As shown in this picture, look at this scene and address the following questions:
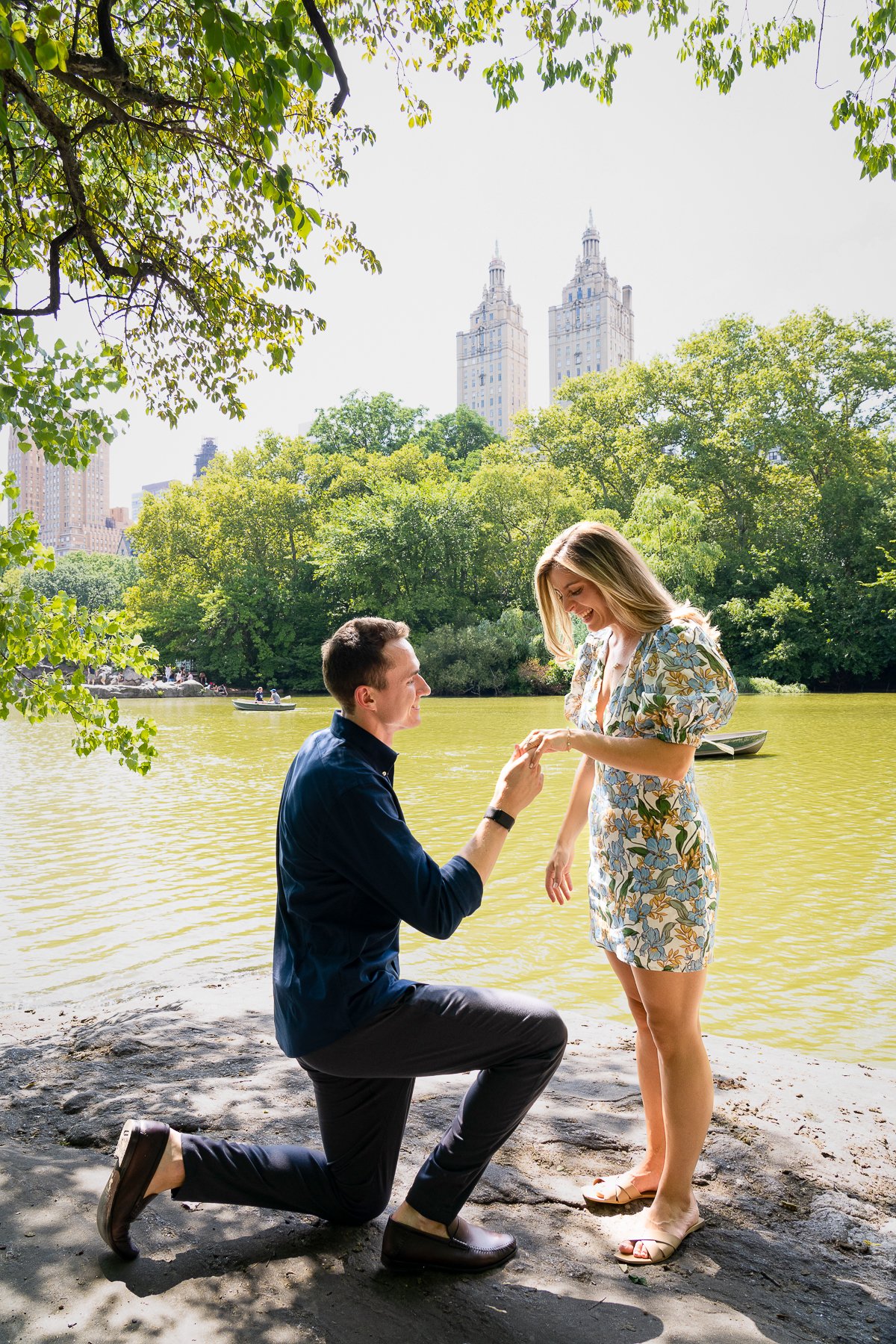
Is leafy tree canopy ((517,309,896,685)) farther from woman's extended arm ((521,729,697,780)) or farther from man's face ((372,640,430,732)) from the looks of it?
man's face ((372,640,430,732))

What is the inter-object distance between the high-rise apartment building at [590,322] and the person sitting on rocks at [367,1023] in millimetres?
136718

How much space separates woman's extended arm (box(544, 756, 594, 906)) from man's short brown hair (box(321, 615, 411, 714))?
83 cm

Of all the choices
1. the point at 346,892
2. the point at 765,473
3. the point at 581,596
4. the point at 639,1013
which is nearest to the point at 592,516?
the point at 765,473

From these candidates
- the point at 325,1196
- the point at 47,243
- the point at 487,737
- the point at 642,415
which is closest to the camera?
the point at 325,1196

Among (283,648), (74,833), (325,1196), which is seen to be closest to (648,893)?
(325,1196)

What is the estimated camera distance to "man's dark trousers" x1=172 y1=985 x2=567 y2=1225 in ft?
7.84

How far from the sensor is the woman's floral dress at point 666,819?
263cm

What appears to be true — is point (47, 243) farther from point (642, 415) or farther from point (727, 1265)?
point (642, 415)

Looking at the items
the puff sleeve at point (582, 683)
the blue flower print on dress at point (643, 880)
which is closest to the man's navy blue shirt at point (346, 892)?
the blue flower print on dress at point (643, 880)

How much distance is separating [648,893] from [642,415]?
2030 inches

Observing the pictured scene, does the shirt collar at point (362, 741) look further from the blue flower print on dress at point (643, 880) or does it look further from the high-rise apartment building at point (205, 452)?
the high-rise apartment building at point (205, 452)

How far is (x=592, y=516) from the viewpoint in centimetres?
4100

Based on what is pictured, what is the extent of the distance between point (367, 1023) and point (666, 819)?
935 mm

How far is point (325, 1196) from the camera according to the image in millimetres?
2582
